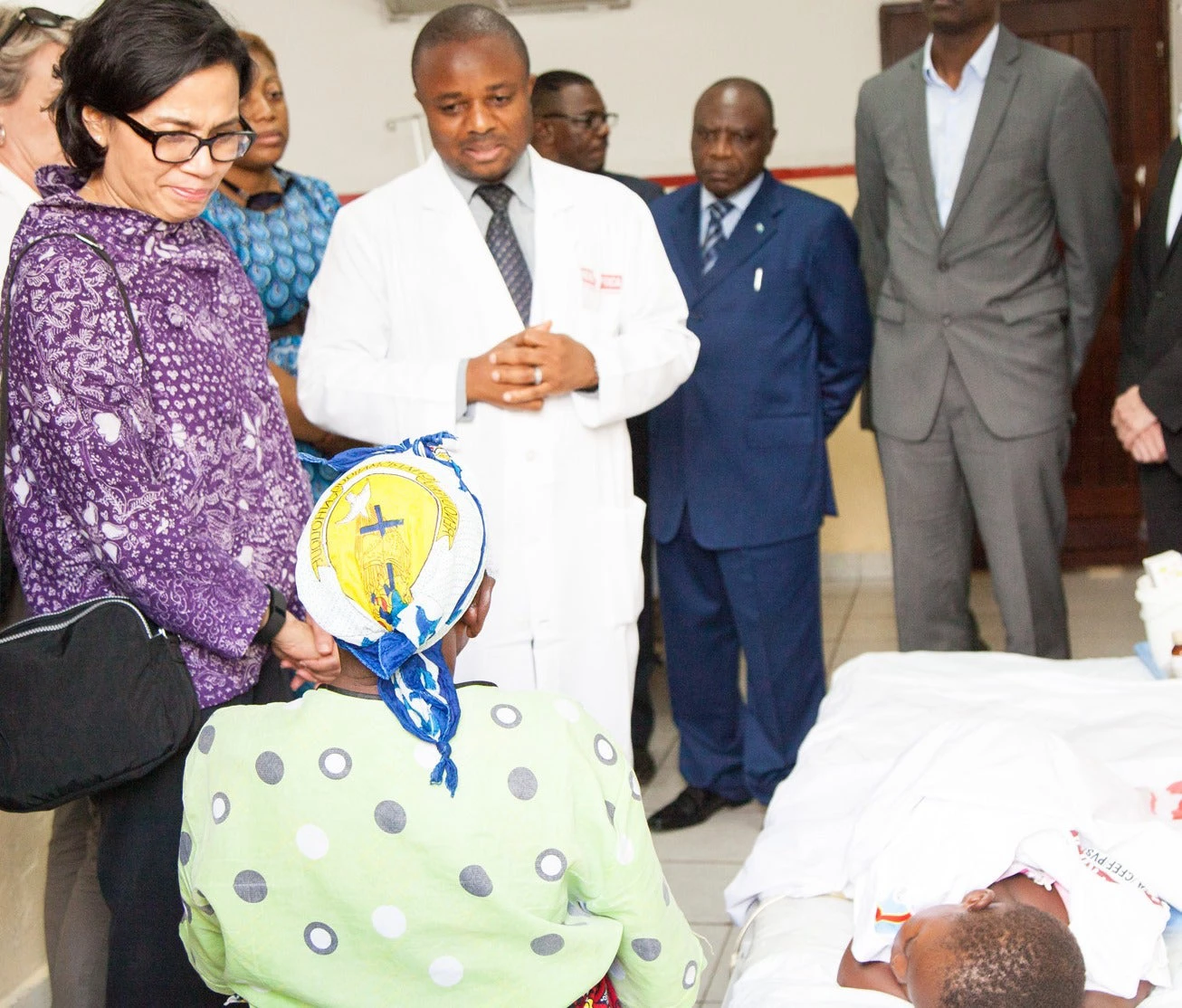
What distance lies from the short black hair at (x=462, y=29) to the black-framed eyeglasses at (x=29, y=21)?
65 cm

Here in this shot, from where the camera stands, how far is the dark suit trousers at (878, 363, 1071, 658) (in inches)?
136

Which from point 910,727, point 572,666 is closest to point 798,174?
point 572,666

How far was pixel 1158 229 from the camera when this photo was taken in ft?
10.6

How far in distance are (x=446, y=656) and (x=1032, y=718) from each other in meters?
1.39

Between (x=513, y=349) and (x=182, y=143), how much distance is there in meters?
0.86

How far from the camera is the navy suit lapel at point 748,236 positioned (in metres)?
3.50

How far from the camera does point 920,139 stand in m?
3.47

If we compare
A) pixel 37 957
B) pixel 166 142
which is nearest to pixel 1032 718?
pixel 166 142

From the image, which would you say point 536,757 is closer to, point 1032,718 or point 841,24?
point 1032,718

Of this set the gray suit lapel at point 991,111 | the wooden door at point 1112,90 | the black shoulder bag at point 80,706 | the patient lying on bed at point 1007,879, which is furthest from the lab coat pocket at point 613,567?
the wooden door at point 1112,90

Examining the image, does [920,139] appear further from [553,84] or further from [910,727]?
[910,727]

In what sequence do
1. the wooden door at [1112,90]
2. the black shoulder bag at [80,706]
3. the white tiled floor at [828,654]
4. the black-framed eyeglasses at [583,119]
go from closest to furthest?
the black shoulder bag at [80,706] < the white tiled floor at [828,654] < the black-framed eyeglasses at [583,119] < the wooden door at [1112,90]

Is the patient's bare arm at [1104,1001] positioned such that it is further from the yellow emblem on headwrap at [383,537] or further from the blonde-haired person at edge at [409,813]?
the yellow emblem on headwrap at [383,537]

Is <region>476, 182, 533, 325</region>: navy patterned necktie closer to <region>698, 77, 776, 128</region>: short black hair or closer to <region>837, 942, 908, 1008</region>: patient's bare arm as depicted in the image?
<region>698, 77, 776, 128</region>: short black hair
